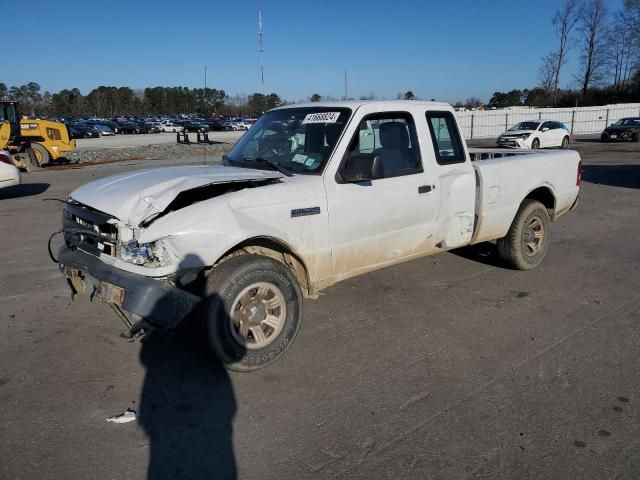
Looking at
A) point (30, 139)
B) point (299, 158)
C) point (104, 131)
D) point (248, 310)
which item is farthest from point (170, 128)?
point (248, 310)

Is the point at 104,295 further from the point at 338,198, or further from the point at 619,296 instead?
the point at 619,296

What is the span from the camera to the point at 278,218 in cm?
379

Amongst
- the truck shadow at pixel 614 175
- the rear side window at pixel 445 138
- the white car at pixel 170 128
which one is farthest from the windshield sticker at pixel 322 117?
the white car at pixel 170 128

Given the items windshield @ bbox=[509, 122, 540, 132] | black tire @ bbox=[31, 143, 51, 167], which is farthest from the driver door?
windshield @ bbox=[509, 122, 540, 132]

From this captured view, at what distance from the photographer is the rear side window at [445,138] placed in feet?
16.5

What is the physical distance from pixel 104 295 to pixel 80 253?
530 mm

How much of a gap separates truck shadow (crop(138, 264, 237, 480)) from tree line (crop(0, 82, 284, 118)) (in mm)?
109894

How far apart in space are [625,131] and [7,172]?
111 ft

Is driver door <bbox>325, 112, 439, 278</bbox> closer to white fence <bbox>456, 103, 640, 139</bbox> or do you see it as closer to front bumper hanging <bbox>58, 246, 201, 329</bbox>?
front bumper hanging <bbox>58, 246, 201, 329</bbox>

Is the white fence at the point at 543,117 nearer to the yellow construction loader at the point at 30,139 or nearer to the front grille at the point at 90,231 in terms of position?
the yellow construction loader at the point at 30,139

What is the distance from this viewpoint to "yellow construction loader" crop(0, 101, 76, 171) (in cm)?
1905

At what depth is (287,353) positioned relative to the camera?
4109mm

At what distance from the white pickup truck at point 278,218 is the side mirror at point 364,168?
11 millimetres

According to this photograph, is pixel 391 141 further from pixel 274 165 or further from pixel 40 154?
pixel 40 154
